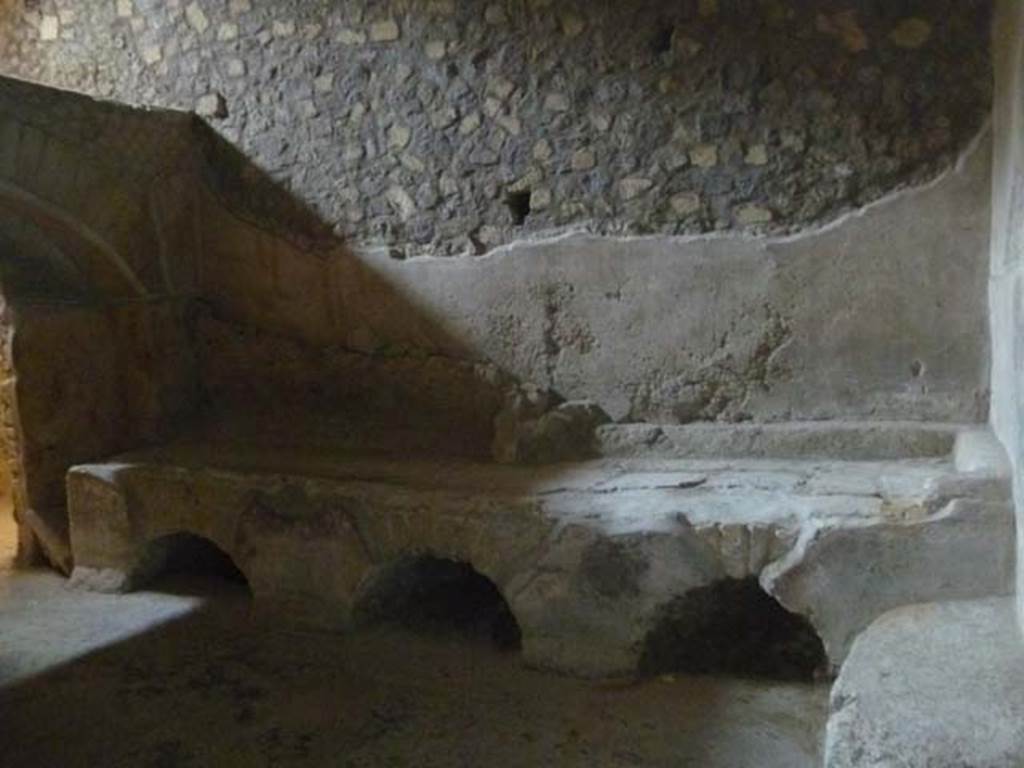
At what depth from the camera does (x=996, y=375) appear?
3.67 m

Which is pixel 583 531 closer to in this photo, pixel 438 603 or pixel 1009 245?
pixel 438 603

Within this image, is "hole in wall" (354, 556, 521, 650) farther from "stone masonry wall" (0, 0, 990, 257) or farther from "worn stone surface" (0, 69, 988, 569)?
"stone masonry wall" (0, 0, 990, 257)

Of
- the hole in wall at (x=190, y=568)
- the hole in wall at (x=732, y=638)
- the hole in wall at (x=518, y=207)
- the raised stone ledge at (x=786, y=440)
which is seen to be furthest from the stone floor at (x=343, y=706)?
the hole in wall at (x=518, y=207)

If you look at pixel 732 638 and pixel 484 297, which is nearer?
pixel 732 638

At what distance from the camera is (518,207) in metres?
4.60

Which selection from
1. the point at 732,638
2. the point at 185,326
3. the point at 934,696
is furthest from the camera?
the point at 185,326

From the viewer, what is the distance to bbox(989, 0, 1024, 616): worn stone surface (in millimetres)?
2902

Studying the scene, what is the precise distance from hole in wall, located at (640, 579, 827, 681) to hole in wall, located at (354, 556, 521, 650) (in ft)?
2.00

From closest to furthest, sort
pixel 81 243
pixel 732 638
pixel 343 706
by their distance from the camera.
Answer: pixel 343 706 < pixel 732 638 < pixel 81 243

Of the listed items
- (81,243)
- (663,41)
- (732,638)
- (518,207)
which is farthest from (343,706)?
(663,41)

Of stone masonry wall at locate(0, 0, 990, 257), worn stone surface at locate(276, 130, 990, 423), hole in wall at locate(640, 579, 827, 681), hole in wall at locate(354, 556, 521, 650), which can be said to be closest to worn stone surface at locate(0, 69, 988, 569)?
worn stone surface at locate(276, 130, 990, 423)

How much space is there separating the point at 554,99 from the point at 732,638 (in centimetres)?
237

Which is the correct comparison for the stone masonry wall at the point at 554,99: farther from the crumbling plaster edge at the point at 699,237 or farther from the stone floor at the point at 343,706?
the stone floor at the point at 343,706

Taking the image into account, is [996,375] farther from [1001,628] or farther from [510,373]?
[510,373]
